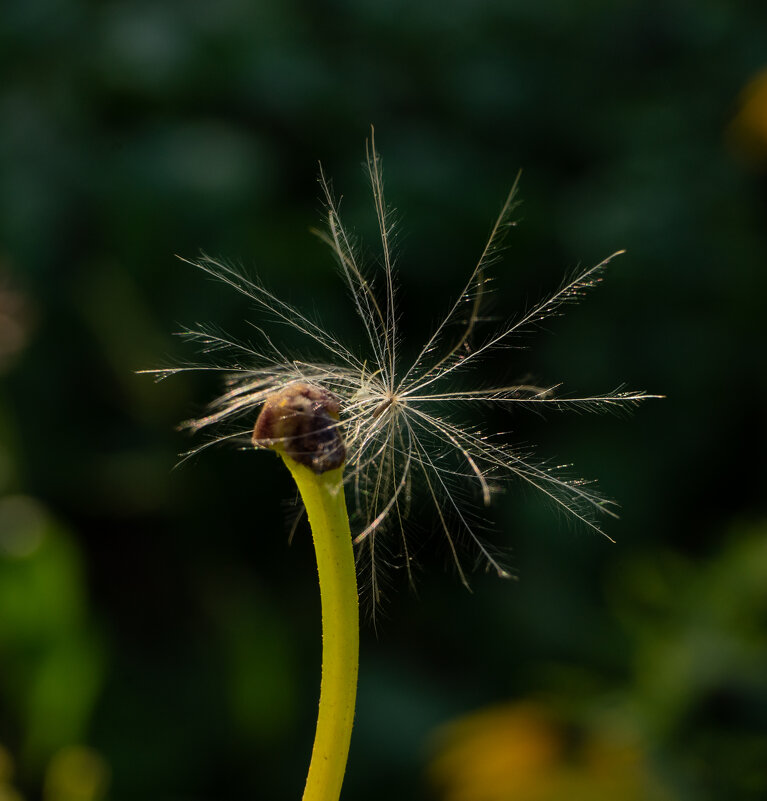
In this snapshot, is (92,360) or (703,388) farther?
(92,360)

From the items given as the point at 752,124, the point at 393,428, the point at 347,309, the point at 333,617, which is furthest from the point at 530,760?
the point at 333,617

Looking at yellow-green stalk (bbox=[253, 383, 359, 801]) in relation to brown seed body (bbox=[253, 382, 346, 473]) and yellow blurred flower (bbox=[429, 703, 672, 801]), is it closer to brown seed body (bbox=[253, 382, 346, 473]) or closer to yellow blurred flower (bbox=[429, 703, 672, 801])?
brown seed body (bbox=[253, 382, 346, 473])

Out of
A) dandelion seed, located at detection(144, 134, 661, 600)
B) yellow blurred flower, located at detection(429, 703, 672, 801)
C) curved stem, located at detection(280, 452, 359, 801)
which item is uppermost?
dandelion seed, located at detection(144, 134, 661, 600)

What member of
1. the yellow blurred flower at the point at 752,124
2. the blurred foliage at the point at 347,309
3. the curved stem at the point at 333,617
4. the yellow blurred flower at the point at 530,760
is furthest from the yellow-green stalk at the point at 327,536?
the yellow blurred flower at the point at 752,124

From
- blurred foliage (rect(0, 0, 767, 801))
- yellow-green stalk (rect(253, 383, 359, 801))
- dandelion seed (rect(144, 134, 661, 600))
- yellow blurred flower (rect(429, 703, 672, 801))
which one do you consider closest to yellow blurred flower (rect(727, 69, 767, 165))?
blurred foliage (rect(0, 0, 767, 801))

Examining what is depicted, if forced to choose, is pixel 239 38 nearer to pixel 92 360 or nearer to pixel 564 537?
pixel 92 360

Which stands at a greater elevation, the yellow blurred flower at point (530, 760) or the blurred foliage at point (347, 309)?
the blurred foliage at point (347, 309)

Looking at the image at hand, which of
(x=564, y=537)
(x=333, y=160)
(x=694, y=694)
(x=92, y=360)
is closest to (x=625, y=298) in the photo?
(x=564, y=537)

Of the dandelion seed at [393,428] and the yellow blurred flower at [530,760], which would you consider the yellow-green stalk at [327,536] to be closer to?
the dandelion seed at [393,428]
